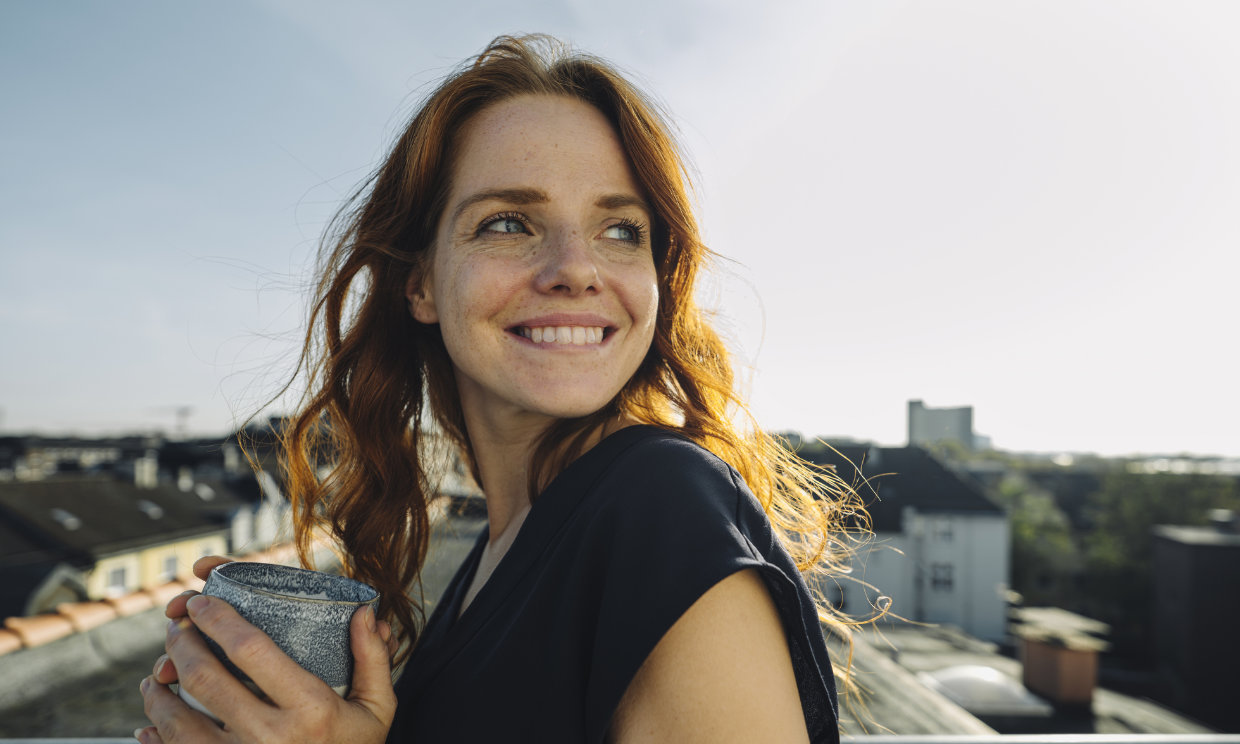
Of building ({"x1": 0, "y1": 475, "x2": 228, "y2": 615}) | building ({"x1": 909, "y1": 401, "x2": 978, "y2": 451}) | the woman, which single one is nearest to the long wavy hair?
the woman

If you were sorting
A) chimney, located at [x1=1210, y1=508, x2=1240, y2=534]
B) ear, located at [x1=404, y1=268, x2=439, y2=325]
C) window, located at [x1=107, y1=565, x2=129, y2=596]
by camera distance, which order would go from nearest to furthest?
ear, located at [x1=404, y1=268, x2=439, y2=325] < window, located at [x1=107, y1=565, x2=129, y2=596] < chimney, located at [x1=1210, y1=508, x2=1240, y2=534]

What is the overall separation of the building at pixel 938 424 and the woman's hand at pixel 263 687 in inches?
76.3

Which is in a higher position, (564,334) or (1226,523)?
(564,334)

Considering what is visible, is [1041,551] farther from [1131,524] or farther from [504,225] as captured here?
[504,225]

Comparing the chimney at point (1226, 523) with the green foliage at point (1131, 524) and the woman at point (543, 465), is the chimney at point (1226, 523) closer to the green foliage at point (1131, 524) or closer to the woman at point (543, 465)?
the green foliage at point (1131, 524)

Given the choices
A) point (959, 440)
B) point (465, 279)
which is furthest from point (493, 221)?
point (959, 440)

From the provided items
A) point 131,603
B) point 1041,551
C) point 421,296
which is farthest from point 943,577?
point 1041,551

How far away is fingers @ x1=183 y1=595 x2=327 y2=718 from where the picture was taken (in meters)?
0.70

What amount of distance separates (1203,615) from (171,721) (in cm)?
2482

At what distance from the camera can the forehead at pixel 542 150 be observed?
104 cm

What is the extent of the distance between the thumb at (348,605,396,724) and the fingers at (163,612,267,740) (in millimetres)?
97

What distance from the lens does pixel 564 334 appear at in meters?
0.99

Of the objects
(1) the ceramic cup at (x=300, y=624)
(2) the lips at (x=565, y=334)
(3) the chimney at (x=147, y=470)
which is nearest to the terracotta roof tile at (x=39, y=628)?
(1) the ceramic cup at (x=300, y=624)

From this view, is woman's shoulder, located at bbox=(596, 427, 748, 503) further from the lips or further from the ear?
the ear
